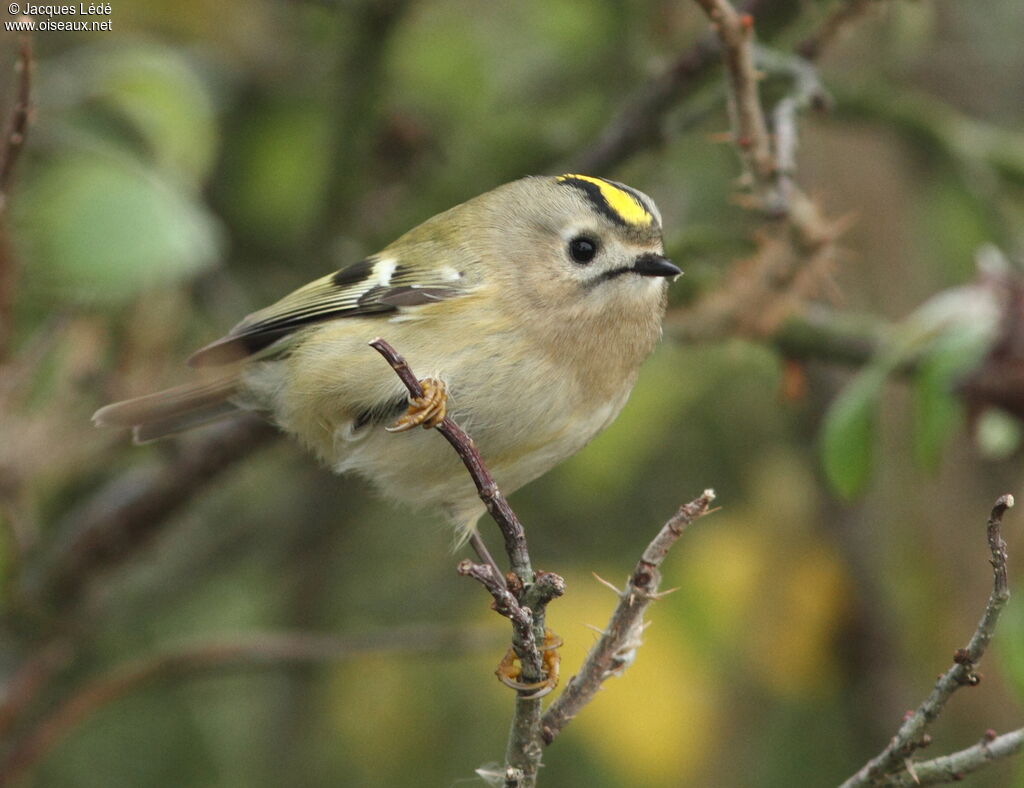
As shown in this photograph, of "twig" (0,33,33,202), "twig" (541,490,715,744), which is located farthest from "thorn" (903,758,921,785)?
"twig" (0,33,33,202)

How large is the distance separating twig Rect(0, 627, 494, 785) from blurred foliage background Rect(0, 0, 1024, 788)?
0.19 ft

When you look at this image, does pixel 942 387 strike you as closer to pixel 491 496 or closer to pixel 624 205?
pixel 624 205

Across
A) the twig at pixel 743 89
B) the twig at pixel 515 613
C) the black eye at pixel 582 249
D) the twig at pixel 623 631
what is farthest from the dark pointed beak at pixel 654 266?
the twig at pixel 515 613

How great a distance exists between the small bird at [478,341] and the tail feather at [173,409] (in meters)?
0.01

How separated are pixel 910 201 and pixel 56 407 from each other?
2.75 metres

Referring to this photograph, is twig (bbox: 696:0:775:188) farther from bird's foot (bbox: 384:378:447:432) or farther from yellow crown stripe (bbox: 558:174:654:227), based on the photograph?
bird's foot (bbox: 384:378:447:432)

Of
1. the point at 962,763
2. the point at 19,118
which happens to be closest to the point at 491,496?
the point at 962,763

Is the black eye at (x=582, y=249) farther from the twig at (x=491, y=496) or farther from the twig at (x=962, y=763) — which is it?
the twig at (x=962, y=763)

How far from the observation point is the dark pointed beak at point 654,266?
2340 mm

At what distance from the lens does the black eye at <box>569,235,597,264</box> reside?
8.23 ft

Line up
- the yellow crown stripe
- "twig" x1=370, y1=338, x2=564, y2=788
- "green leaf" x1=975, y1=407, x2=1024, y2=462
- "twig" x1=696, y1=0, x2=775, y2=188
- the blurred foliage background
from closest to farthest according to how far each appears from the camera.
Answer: "twig" x1=370, y1=338, x2=564, y2=788 → "twig" x1=696, y1=0, x2=775, y2=188 → the yellow crown stripe → "green leaf" x1=975, y1=407, x2=1024, y2=462 → the blurred foliage background

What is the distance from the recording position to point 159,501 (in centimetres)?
285

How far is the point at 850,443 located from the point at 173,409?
148 cm

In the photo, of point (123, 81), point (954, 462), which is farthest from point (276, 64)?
point (954, 462)
